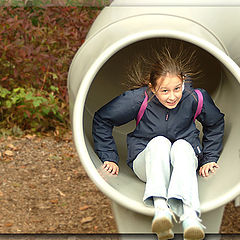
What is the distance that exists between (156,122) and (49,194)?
125 centimetres

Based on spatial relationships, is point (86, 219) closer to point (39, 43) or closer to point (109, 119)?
point (109, 119)

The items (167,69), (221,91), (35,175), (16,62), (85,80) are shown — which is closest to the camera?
(85,80)

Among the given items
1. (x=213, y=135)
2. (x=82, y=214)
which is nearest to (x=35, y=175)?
(x=82, y=214)

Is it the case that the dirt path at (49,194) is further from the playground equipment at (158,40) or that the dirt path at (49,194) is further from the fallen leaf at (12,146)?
the playground equipment at (158,40)

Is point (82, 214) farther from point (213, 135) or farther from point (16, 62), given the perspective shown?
point (16, 62)

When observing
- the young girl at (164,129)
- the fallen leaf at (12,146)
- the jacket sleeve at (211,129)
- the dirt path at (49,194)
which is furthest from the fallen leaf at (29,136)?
the jacket sleeve at (211,129)

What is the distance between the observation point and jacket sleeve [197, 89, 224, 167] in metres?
2.74

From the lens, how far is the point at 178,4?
288 cm

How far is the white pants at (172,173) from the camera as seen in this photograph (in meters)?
2.40

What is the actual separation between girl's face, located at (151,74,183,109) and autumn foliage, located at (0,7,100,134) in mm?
1838

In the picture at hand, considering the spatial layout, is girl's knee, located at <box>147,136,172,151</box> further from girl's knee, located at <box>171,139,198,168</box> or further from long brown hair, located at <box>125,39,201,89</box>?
long brown hair, located at <box>125,39,201,89</box>

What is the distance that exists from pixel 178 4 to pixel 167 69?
454 millimetres

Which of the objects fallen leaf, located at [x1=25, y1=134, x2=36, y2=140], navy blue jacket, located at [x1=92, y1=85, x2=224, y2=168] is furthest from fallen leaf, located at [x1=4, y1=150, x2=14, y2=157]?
navy blue jacket, located at [x1=92, y1=85, x2=224, y2=168]

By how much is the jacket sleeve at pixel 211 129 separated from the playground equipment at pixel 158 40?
6 cm
